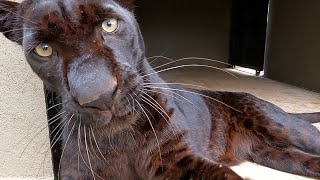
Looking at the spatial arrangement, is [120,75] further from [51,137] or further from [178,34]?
[178,34]

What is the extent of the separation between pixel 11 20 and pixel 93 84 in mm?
474

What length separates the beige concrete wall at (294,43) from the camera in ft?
11.0

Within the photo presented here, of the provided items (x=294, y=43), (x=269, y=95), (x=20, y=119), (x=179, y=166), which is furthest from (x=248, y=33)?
(x=179, y=166)

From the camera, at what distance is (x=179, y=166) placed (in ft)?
3.81

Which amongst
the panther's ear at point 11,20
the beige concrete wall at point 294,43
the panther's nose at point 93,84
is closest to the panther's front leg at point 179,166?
the panther's nose at point 93,84

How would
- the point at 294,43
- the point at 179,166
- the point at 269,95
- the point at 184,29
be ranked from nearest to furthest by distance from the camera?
the point at 179,166, the point at 269,95, the point at 294,43, the point at 184,29

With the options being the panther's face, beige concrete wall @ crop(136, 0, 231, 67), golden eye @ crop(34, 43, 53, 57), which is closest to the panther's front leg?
the panther's face

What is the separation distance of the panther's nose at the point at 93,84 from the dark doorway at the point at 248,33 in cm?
387

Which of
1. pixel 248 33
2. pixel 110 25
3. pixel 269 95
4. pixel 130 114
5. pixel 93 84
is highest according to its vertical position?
pixel 110 25

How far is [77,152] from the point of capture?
119 cm

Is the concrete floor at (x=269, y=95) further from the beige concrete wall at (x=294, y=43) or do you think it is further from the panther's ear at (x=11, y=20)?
A: the panther's ear at (x=11, y=20)

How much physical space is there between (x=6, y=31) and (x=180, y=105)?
25.1 inches

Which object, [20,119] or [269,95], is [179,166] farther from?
[269,95]

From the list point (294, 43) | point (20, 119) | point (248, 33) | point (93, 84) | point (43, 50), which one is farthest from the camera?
point (248, 33)
